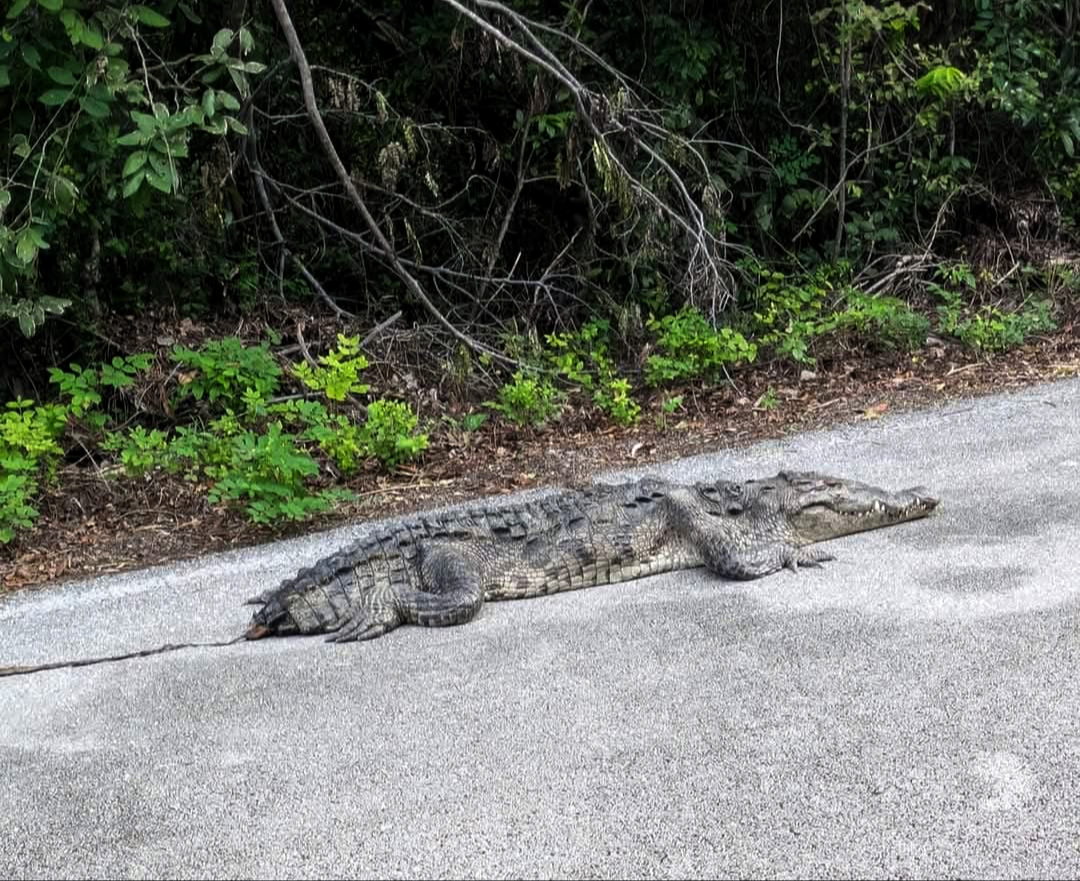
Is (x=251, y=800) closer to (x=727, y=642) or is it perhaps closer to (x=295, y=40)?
(x=727, y=642)

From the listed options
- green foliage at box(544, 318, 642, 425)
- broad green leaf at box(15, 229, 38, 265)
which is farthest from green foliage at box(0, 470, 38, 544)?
green foliage at box(544, 318, 642, 425)

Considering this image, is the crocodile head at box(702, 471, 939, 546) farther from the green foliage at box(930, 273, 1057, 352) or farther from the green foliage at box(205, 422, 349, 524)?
the green foliage at box(930, 273, 1057, 352)

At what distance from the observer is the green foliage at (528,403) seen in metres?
6.46

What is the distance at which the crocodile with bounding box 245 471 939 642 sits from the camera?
3.81 metres

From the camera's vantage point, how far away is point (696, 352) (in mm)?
6918

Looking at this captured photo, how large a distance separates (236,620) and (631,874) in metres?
2.17

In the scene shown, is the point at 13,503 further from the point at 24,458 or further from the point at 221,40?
the point at 221,40

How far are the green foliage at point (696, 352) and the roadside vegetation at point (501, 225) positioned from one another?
0.08ft

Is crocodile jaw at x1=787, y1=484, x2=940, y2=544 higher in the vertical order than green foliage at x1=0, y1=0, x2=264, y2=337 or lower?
lower

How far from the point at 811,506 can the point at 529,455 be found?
2.22 meters

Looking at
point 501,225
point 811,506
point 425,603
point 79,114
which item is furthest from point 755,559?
point 501,225

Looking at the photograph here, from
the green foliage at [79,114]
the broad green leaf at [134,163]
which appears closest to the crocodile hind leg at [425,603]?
the green foliage at [79,114]

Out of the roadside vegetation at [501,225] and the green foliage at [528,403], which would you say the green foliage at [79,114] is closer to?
the roadside vegetation at [501,225]

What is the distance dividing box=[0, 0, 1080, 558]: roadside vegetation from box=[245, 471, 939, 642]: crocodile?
133 cm
